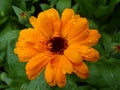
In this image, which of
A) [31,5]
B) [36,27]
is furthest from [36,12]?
[36,27]

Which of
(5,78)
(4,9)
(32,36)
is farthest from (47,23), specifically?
(4,9)

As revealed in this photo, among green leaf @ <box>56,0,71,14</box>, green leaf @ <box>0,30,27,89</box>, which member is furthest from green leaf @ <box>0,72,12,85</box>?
green leaf @ <box>56,0,71,14</box>

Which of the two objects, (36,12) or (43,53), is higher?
(43,53)

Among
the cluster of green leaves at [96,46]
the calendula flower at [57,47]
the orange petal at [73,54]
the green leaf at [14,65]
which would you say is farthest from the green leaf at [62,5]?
the orange petal at [73,54]

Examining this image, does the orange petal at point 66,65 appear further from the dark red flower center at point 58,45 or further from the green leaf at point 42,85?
the green leaf at point 42,85

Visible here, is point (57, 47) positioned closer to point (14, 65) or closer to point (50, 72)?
point (50, 72)

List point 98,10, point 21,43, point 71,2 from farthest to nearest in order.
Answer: point 71,2, point 98,10, point 21,43

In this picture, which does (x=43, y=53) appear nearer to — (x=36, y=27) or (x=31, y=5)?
(x=36, y=27)
